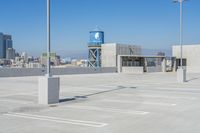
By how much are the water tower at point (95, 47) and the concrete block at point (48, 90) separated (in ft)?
140

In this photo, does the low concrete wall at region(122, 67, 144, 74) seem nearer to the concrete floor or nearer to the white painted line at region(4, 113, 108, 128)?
the concrete floor

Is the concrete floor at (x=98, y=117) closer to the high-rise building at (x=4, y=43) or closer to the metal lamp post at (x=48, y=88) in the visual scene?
the metal lamp post at (x=48, y=88)

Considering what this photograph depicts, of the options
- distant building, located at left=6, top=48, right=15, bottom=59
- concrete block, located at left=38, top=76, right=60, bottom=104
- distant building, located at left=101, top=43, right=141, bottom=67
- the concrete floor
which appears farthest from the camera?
distant building, located at left=6, top=48, right=15, bottom=59

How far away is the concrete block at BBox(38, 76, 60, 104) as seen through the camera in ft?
44.0

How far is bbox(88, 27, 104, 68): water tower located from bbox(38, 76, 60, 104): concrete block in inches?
1678

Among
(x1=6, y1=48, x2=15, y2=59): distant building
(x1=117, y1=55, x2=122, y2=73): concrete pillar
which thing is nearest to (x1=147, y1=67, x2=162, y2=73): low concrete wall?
(x1=117, y1=55, x2=122, y2=73): concrete pillar

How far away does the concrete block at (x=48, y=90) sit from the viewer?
44.0ft

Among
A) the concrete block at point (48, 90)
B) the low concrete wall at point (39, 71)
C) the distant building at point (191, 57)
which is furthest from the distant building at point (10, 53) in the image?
the concrete block at point (48, 90)

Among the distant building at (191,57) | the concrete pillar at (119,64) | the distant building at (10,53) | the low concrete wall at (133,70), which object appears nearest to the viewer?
the concrete pillar at (119,64)

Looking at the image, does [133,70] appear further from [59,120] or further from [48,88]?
[59,120]

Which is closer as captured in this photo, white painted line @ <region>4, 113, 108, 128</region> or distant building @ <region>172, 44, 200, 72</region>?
white painted line @ <region>4, 113, 108, 128</region>

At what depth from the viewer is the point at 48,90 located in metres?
13.4

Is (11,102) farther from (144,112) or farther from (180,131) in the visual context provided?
(180,131)

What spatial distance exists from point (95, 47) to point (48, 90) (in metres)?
43.6
